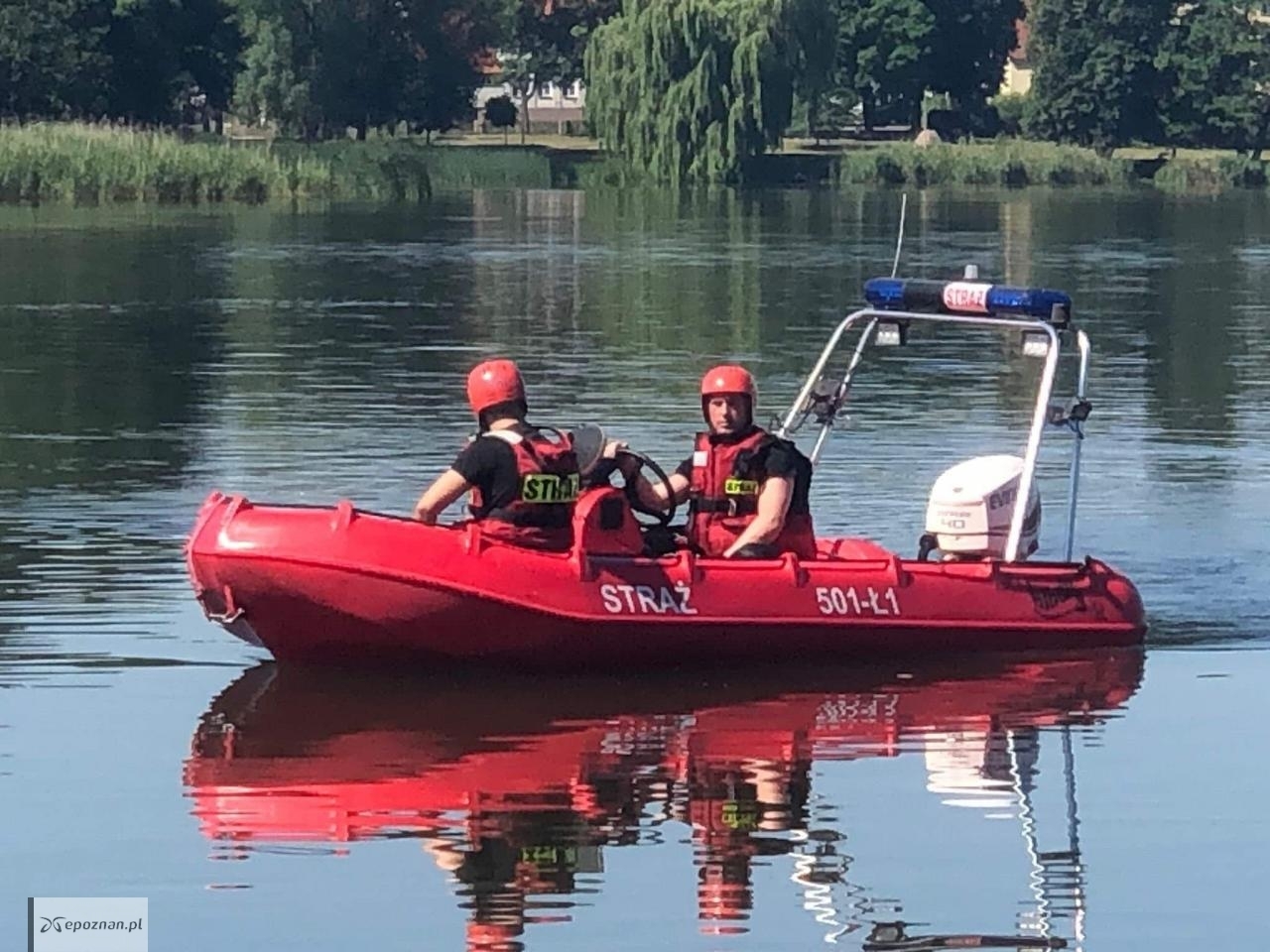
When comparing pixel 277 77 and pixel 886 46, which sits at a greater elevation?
pixel 886 46

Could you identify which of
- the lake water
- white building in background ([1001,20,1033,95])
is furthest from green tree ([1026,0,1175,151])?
the lake water

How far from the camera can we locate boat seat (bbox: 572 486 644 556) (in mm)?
11875

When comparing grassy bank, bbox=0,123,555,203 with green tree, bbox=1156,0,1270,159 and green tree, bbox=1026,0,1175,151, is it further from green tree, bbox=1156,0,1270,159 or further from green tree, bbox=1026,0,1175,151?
green tree, bbox=1156,0,1270,159

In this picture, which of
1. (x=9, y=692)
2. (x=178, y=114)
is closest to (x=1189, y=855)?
(x=9, y=692)

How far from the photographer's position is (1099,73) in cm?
10262

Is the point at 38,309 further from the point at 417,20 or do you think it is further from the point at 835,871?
the point at 417,20

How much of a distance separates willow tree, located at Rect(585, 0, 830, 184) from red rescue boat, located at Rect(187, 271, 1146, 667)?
5527cm

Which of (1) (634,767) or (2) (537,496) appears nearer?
(1) (634,767)

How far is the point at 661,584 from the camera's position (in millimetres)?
11992

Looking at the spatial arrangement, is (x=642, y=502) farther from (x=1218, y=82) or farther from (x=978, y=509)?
(x=1218, y=82)

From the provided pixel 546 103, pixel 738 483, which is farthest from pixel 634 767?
pixel 546 103

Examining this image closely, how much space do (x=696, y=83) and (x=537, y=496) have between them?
56648 millimetres

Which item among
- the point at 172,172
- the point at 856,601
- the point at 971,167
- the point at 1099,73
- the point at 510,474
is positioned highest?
the point at 1099,73

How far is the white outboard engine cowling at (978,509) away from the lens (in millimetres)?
12812
